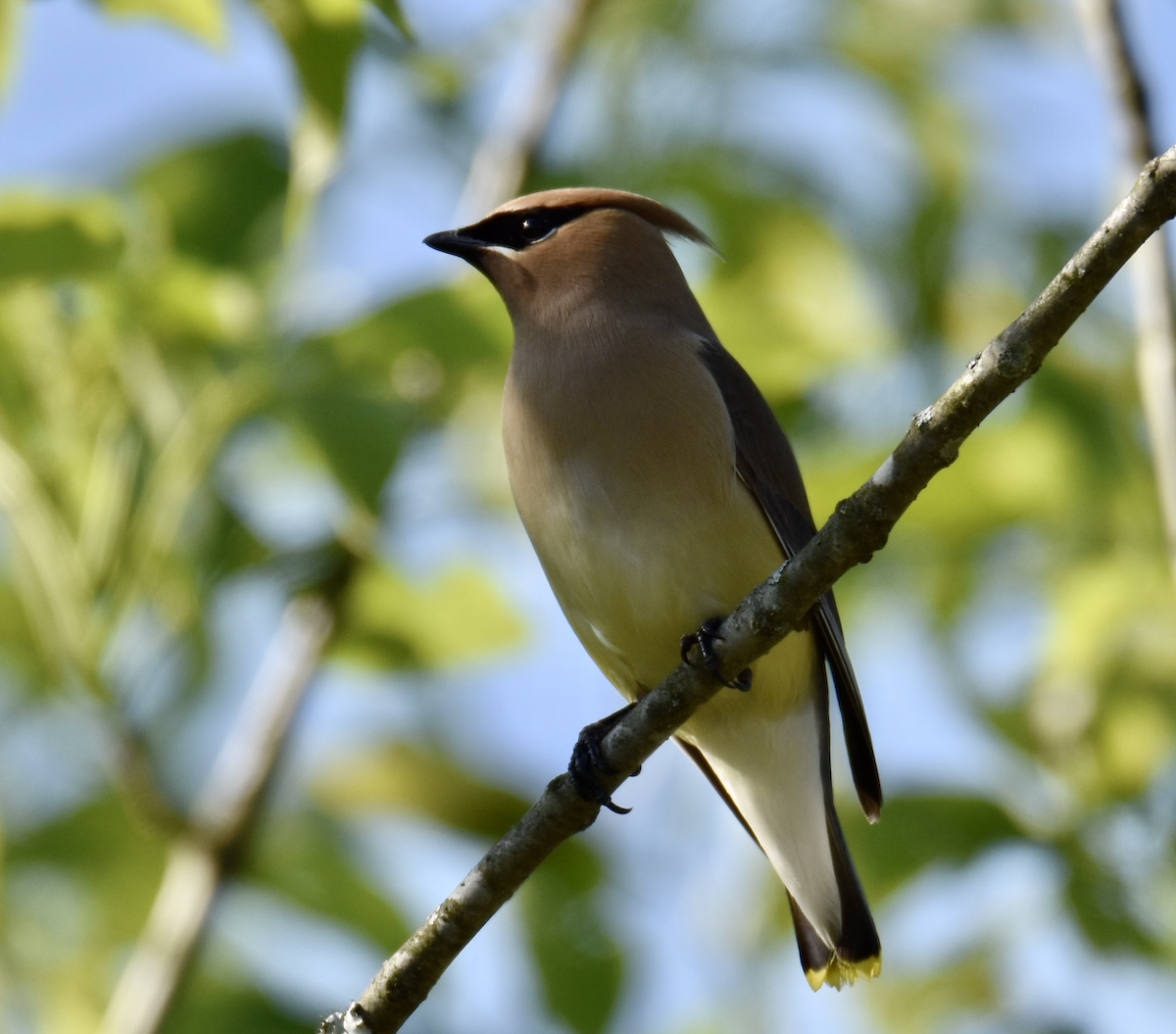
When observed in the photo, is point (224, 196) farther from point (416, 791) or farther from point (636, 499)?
point (416, 791)

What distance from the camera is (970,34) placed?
551 cm

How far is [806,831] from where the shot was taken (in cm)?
457

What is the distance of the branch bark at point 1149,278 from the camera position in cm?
357

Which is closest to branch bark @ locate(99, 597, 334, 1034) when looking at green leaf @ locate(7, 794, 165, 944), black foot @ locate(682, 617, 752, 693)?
green leaf @ locate(7, 794, 165, 944)

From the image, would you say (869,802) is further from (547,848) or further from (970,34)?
(970,34)

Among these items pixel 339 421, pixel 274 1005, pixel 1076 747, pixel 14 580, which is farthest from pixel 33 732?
pixel 1076 747

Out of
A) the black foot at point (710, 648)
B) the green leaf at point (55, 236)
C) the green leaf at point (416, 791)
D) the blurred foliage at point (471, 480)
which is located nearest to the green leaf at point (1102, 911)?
the blurred foliage at point (471, 480)

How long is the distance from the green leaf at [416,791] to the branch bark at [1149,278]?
174 cm

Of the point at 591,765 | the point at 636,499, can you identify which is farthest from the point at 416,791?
the point at 591,765

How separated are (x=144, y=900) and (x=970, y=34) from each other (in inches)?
144

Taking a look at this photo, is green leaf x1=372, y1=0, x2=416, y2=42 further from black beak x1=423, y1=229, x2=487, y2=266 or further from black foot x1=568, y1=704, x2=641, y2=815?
black beak x1=423, y1=229, x2=487, y2=266

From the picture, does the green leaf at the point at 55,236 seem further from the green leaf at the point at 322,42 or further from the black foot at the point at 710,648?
the black foot at the point at 710,648

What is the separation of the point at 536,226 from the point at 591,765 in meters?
1.85

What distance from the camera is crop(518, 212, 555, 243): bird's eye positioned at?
461 cm
